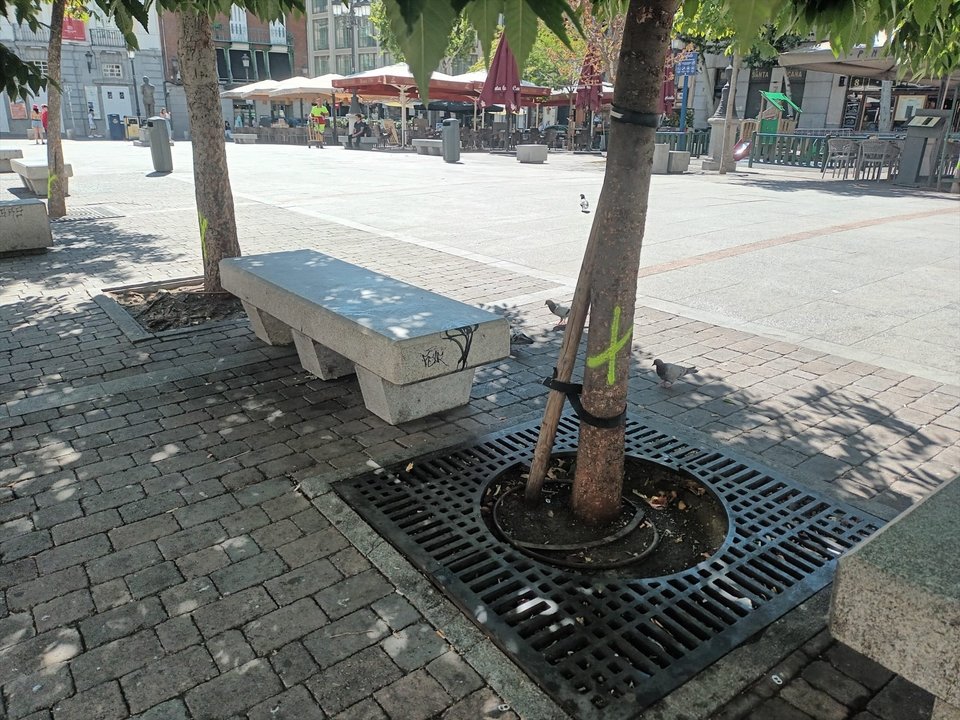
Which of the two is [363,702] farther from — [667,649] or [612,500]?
[612,500]

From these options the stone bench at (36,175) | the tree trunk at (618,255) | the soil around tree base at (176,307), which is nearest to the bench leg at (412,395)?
the tree trunk at (618,255)

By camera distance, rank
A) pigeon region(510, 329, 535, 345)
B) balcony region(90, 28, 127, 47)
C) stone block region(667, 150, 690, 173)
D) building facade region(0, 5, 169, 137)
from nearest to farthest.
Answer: pigeon region(510, 329, 535, 345) → stone block region(667, 150, 690, 173) → building facade region(0, 5, 169, 137) → balcony region(90, 28, 127, 47)

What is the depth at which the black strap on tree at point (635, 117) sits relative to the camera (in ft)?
9.36

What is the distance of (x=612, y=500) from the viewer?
11.3 feet

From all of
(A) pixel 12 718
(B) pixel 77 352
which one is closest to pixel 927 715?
(A) pixel 12 718

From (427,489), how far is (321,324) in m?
1.35

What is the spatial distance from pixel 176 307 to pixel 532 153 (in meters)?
19.2

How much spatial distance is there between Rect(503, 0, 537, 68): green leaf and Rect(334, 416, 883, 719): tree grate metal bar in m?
2.04

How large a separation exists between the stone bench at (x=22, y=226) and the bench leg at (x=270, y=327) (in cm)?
524

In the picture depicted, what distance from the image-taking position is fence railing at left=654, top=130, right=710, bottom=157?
2625 centimetres

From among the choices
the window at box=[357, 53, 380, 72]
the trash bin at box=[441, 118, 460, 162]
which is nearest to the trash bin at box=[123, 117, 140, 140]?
the trash bin at box=[441, 118, 460, 162]

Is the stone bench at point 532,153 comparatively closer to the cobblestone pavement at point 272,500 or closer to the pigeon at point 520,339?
the cobblestone pavement at point 272,500

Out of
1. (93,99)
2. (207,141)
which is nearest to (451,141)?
(207,141)

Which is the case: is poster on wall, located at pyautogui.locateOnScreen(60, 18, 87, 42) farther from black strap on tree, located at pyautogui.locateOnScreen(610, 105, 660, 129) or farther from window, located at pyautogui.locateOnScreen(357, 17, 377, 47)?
black strap on tree, located at pyautogui.locateOnScreen(610, 105, 660, 129)
